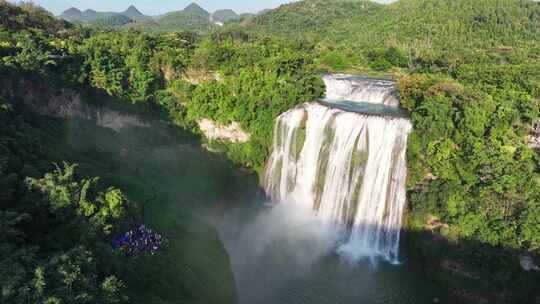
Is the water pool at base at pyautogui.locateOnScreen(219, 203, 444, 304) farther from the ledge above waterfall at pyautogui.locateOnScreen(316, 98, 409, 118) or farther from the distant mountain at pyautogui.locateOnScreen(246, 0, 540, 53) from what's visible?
the distant mountain at pyautogui.locateOnScreen(246, 0, 540, 53)

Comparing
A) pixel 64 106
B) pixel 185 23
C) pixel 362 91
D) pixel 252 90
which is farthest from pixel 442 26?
pixel 185 23

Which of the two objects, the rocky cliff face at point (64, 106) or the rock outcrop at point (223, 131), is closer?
the rocky cliff face at point (64, 106)

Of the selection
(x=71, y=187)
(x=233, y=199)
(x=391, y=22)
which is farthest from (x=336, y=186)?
(x=391, y=22)

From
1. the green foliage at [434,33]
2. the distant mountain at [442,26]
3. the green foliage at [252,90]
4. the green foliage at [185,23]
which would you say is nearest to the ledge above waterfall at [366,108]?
the green foliage at [252,90]

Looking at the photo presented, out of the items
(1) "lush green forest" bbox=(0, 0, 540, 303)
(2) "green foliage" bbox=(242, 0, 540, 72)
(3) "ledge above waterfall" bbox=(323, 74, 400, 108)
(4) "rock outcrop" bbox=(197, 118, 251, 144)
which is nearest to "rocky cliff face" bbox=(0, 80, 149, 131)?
(1) "lush green forest" bbox=(0, 0, 540, 303)

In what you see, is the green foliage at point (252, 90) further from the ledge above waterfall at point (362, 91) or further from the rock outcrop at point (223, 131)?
the ledge above waterfall at point (362, 91)

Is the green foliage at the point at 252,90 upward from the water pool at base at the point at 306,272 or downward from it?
upward

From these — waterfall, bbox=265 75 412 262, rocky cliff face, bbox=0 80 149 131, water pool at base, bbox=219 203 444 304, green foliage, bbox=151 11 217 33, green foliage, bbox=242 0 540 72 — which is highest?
green foliage, bbox=151 11 217 33
